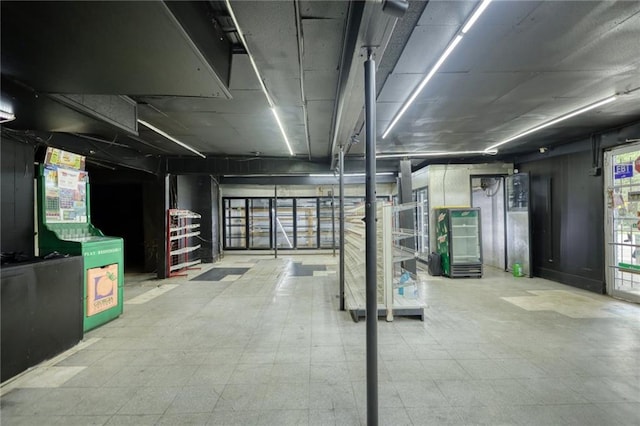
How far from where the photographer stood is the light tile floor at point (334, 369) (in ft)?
7.02

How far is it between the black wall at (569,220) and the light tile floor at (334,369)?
3.80 ft

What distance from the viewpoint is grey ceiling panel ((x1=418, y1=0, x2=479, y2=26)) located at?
2109 mm

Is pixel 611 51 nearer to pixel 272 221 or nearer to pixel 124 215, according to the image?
pixel 272 221

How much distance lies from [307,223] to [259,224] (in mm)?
1858

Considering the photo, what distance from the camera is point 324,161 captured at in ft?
24.0

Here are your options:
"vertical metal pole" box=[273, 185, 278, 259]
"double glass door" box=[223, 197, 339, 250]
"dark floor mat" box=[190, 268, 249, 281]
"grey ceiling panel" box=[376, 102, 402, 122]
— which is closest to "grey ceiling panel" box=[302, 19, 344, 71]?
"grey ceiling panel" box=[376, 102, 402, 122]

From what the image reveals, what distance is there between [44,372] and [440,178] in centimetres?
784

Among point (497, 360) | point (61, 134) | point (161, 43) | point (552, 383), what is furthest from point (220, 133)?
point (552, 383)

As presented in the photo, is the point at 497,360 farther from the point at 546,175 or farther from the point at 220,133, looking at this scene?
the point at 546,175

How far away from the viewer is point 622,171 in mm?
5023

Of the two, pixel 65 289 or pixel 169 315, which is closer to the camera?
pixel 65 289

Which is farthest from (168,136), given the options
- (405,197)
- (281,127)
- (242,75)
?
(405,197)

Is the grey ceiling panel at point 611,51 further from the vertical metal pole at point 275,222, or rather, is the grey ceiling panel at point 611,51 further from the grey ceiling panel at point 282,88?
the vertical metal pole at point 275,222

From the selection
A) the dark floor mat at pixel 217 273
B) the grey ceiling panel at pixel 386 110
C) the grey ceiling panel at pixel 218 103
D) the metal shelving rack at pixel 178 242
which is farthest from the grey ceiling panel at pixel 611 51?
the metal shelving rack at pixel 178 242
